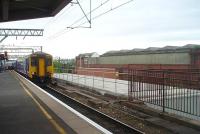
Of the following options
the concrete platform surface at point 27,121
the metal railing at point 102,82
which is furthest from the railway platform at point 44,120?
the metal railing at point 102,82

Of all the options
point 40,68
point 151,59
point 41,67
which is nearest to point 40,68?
point 40,68

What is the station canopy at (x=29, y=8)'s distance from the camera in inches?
623

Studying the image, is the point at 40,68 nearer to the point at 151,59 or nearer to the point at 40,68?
the point at 40,68

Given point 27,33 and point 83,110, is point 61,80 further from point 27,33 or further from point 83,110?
point 27,33

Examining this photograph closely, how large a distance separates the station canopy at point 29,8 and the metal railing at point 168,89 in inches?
180

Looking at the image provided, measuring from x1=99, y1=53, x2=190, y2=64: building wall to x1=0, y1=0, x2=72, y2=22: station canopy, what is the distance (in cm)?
2212

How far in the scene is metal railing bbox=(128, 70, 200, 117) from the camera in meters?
12.9

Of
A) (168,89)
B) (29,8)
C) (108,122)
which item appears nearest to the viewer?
(108,122)

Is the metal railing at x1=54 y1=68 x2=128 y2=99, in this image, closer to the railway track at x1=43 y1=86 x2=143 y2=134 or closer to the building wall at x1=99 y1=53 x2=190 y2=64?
the railway track at x1=43 y1=86 x2=143 y2=134

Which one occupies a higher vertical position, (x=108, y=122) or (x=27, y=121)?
(x=27, y=121)

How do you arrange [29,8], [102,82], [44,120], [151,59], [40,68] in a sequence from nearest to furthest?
[44,120], [29,8], [102,82], [40,68], [151,59]

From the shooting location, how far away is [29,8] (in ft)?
61.7

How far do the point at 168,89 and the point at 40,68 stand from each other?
21.9 m

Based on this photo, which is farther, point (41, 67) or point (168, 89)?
point (41, 67)
